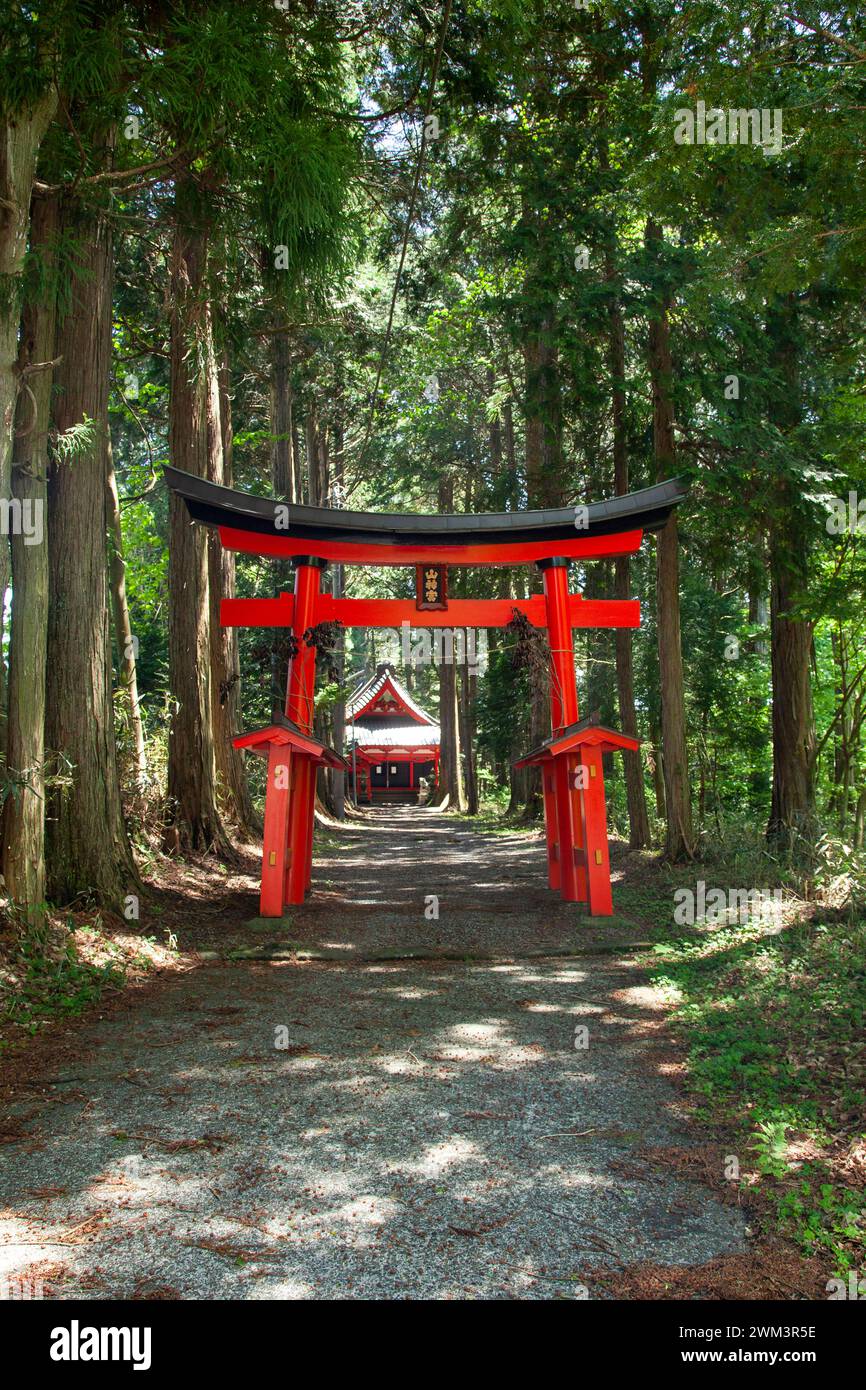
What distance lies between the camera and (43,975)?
243 inches

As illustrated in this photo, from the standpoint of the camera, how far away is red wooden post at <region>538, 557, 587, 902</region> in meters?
10.5

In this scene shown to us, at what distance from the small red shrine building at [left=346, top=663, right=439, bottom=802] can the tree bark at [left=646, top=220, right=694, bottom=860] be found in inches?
919

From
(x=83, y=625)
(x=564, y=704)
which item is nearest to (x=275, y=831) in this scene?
(x=83, y=625)

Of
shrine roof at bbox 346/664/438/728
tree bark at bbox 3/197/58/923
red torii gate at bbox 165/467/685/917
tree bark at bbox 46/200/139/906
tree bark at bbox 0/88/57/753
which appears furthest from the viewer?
shrine roof at bbox 346/664/438/728

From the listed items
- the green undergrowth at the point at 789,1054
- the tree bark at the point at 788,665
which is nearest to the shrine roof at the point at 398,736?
the tree bark at the point at 788,665

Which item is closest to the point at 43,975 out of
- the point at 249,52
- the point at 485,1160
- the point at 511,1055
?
the point at 511,1055

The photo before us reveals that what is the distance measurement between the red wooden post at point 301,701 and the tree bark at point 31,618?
3738mm

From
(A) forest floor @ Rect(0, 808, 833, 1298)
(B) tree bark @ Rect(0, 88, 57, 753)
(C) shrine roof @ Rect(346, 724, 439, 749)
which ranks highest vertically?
(B) tree bark @ Rect(0, 88, 57, 753)

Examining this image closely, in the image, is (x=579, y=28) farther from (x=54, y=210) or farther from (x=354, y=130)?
(x=54, y=210)

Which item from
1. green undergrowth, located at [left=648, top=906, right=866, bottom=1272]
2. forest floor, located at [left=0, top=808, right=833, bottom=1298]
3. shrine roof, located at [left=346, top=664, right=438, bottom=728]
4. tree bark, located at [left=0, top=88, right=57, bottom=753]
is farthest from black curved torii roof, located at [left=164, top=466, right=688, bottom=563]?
shrine roof, located at [left=346, top=664, right=438, bottom=728]

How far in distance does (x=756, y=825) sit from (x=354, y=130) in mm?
9262

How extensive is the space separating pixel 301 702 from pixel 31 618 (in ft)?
13.6

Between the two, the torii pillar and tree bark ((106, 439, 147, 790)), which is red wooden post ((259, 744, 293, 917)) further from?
tree bark ((106, 439, 147, 790))

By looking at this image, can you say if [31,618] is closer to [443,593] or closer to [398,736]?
[443,593]
